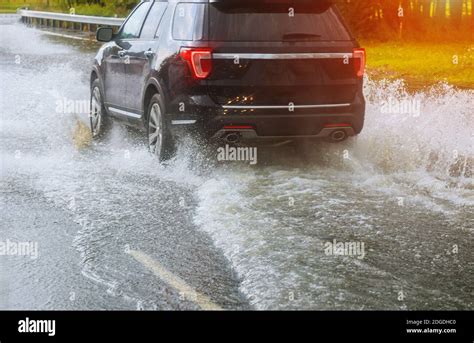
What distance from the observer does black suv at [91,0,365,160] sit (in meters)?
9.49

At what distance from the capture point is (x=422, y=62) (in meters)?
21.2

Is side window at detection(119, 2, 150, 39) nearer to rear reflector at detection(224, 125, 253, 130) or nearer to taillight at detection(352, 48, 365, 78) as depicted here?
rear reflector at detection(224, 125, 253, 130)

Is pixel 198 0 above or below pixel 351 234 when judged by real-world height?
above

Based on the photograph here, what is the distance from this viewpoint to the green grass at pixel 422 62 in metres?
18.7

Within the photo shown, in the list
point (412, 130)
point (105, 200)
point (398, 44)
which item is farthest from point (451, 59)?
point (105, 200)

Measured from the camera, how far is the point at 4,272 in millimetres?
6703

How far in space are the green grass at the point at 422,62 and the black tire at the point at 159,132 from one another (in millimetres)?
8410

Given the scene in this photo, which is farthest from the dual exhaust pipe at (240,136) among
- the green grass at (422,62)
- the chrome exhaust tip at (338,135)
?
the green grass at (422,62)

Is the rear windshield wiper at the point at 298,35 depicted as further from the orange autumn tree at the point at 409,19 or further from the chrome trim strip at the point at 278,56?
the orange autumn tree at the point at 409,19

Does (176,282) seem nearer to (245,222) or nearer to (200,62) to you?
(245,222)

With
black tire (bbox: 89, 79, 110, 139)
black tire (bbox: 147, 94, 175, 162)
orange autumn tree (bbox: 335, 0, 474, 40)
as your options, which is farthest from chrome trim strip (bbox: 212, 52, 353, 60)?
orange autumn tree (bbox: 335, 0, 474, 40)

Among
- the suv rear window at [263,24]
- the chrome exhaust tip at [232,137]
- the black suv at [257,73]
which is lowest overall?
the chrome exhaust tip at [232,137]
